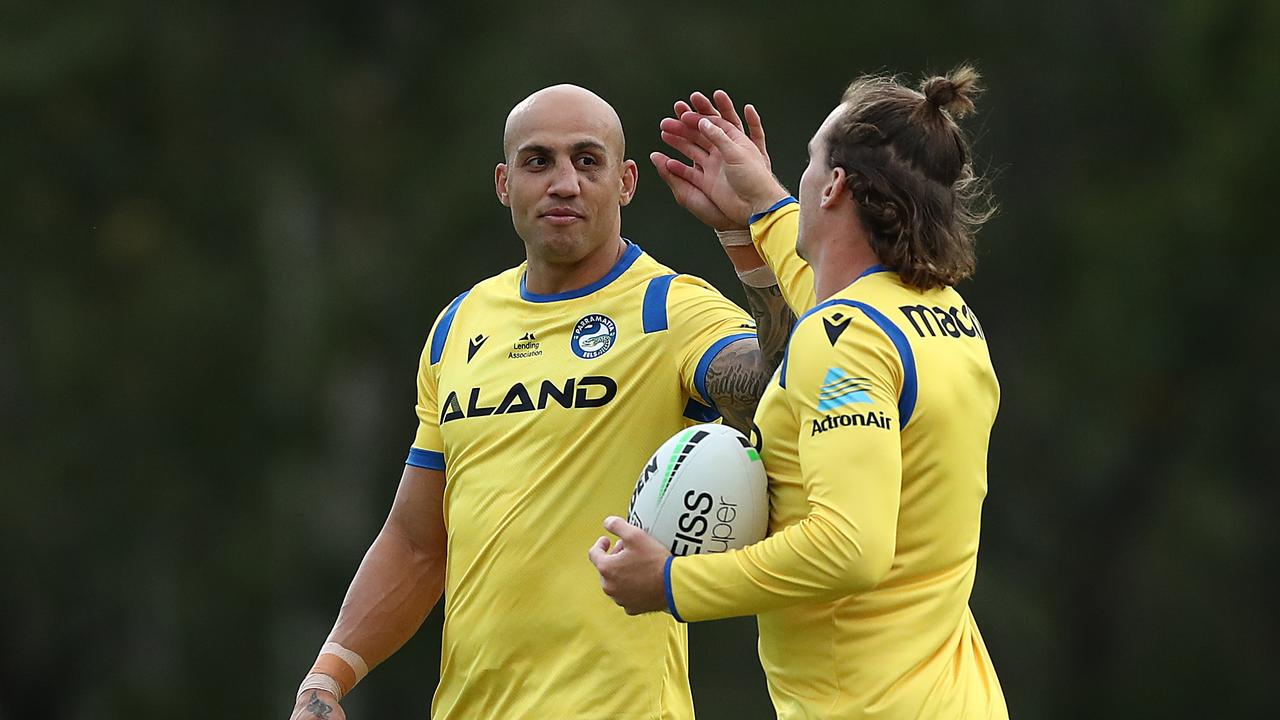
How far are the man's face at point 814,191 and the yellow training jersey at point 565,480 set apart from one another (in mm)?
1007

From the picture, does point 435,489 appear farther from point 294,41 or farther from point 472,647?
point 294,41

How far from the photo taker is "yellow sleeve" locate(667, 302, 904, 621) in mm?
4594

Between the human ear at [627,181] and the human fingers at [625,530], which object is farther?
Result: the human ear at [627,181]

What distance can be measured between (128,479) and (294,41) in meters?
4.91

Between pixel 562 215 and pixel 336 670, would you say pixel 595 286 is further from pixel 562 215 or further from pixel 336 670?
pixel 336 670

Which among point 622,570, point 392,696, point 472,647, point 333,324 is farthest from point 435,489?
point 392,696

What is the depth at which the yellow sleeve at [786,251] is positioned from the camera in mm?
5434

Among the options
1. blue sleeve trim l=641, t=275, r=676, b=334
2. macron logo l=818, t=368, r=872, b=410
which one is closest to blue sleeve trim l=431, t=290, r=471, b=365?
blue sleeve trim l=641, t=275, r=676, b=334

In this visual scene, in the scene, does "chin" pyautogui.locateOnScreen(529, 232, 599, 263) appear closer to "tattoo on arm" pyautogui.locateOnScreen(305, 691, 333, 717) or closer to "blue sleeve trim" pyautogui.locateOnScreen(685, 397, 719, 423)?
"blue sleeve trim" pyautogui.locateOnScreen(685, 397, 719, 423)

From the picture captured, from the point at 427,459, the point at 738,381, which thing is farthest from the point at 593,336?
the point at 427,459

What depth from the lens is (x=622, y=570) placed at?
4.88 m

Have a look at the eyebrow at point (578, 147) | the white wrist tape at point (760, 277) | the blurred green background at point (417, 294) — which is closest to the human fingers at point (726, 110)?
the white wrist tape at point (760, 277)

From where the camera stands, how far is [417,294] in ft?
63.6

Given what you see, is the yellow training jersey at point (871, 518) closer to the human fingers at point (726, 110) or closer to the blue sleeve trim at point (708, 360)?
the blue sleeve trim at point (708, 360)
